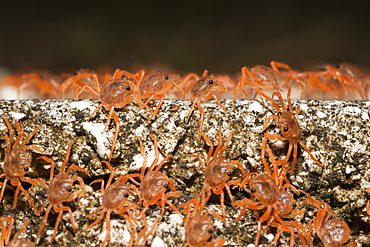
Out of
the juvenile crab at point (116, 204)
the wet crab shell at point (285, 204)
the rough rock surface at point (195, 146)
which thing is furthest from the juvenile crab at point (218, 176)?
the juvenile crab at point (116, 204)

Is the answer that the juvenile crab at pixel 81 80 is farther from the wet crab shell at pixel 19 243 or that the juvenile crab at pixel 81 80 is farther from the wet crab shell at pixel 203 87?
the wet crab shell at pixel 19 243

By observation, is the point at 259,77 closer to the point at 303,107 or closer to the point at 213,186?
the point at 303,107

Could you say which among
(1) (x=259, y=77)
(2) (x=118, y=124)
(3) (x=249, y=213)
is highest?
(1) (x=259, y=77)

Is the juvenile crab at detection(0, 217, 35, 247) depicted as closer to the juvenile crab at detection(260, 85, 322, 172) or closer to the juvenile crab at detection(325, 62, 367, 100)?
the juvenile crab at detection(260, 85, 322, 172)

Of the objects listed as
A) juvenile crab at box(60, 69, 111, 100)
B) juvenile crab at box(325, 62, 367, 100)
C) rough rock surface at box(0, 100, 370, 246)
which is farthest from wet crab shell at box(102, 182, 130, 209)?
juvenile crab at box(325, 62, 367, 100)

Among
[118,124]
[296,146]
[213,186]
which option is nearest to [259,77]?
[296,146]
